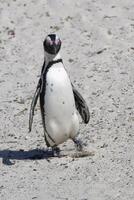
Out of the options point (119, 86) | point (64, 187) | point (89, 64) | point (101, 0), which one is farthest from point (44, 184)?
point (101, 0)

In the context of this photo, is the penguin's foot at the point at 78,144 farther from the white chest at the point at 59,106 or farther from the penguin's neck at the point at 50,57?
the penguin's neck at the point at 50,57

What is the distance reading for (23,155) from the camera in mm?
6109

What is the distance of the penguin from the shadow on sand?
0.13 meters

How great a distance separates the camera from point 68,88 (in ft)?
19.1

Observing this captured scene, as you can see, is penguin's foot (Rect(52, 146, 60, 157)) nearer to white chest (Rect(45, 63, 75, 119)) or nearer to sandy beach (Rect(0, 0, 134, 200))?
sandy beach (Rect(0, 0, 134, 200))

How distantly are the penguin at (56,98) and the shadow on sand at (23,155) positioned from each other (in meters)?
0.13

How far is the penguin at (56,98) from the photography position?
18.9 feet

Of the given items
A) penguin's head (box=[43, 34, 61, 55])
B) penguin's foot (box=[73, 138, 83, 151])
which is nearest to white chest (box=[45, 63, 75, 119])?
penguin's head (box=[43, 34, 61, 55])

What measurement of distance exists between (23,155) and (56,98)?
0.63 metres

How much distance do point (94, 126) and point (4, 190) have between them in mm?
1417

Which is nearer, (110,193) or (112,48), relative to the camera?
(110,193)

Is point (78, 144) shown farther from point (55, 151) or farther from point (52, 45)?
point (52, 45)

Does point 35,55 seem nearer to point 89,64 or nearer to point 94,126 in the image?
point 89,64

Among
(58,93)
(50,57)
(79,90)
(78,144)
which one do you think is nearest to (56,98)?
(58,93)
